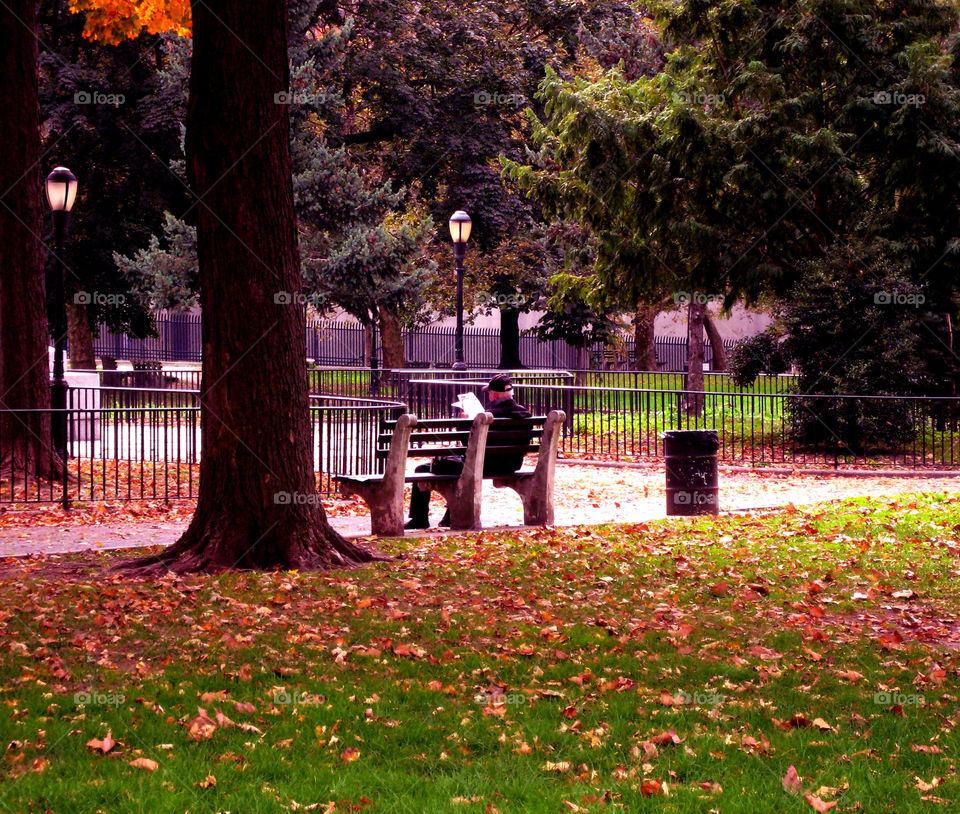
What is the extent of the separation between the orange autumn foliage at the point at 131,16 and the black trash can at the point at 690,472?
9.01m

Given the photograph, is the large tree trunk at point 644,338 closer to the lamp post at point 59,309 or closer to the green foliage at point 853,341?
the green foliage at point 853,341

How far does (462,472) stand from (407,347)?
40.5 m

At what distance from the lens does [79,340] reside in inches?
1522

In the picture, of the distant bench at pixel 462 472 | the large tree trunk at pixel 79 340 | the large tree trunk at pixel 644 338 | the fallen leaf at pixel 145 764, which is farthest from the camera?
the large tree trunk at pixel 644 338

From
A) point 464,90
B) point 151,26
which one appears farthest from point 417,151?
point 151,26

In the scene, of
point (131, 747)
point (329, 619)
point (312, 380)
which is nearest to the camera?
point (131, 747)

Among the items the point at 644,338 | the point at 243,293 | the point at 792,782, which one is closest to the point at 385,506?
the point at 243,293

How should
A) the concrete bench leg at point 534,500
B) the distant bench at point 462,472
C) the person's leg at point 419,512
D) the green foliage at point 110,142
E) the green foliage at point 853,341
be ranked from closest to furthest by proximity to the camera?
1. the distant bench at point 462,472
2. the person's leg at point 419,512
3. the concrete bench leg at point 534,500
4. the green foliage at point 853,341
5. the green foliage at point 110,142

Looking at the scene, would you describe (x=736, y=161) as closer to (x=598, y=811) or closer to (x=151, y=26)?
(x=151, y=26)

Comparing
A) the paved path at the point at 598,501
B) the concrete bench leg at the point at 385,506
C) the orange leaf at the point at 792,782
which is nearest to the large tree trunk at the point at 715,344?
the paved path at the point at 598,501

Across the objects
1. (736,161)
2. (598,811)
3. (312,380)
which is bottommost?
(598,811)

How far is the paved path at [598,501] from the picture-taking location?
1177 centimetres

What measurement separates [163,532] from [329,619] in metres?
4.74

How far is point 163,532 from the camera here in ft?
39.9
